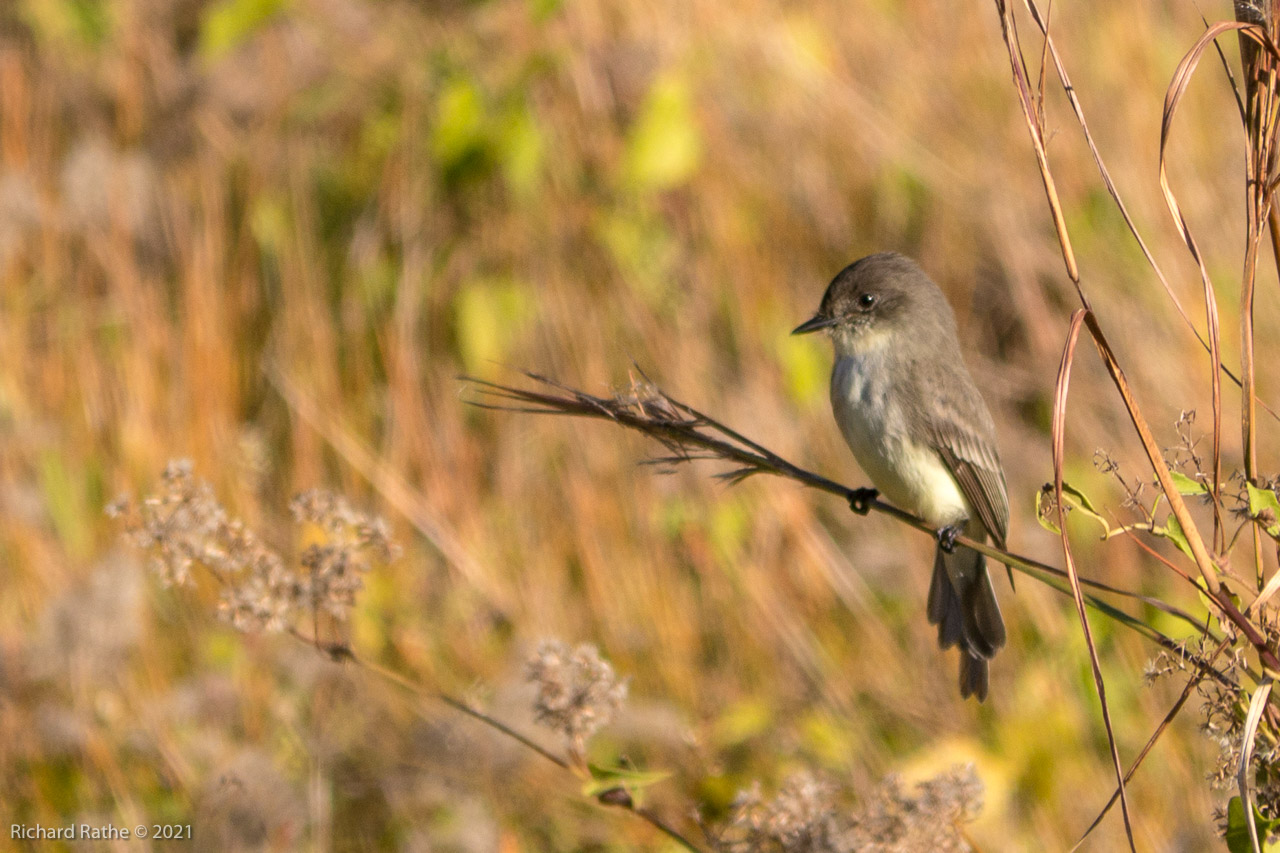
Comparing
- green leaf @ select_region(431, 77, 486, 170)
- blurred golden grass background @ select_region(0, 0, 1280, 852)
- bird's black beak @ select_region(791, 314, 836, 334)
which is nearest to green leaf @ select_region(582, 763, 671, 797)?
blurred golden grass background @ select_region(0, 0, 1280, 852)

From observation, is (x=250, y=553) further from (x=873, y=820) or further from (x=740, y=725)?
(x=740, y=725)

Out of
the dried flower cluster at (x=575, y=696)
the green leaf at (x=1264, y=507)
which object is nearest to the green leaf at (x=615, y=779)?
the dried flower cluster at (x=575, y=696)

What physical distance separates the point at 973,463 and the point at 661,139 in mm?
1528

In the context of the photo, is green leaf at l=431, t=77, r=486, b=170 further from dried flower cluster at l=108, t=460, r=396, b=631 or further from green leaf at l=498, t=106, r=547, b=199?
dried flower cluster at l=108, t=460, r=396, b=631

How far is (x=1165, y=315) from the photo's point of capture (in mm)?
4754

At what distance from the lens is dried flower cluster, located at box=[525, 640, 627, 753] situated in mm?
1922

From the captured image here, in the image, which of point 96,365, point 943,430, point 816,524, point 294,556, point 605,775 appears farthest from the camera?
point 96,365

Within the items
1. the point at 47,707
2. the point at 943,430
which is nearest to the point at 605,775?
the point at 943,430

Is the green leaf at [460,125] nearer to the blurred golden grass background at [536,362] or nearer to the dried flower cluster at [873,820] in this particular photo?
the blurred golden grass background at [536,362]

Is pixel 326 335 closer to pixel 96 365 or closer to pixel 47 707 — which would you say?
pixel 96 365

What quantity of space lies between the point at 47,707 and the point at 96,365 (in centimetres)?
197

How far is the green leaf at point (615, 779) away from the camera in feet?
5.83

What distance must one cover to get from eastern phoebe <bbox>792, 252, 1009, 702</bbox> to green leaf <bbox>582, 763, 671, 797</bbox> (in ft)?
4.41

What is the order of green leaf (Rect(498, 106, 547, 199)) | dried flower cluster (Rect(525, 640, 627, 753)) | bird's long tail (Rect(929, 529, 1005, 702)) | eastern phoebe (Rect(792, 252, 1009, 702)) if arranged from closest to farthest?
dried flower cluster (Rect(525, 640, 627, 753)) → bird's long tail (Rect(929, 529, 1005, 702)) → eastern phoebe (Rect(792, 252, 1009, 702)) → green leaf (Rect(498, 106, 547, 199))
